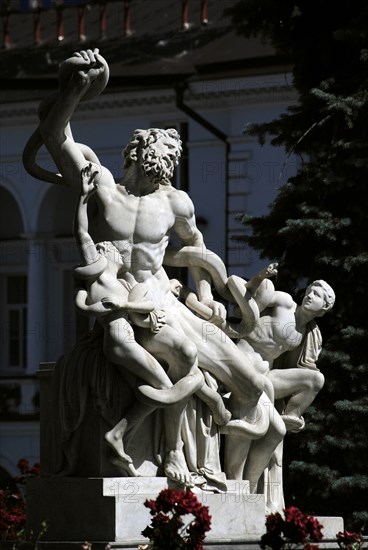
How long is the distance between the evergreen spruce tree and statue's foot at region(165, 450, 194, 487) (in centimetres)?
527

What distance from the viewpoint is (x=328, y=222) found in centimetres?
2000

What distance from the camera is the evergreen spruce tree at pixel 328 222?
63.4ft

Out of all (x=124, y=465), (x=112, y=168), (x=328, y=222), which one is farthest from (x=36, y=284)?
(x=124, y=465)

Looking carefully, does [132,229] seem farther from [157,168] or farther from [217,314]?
[217,314]

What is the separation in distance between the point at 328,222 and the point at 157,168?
19.5 ft

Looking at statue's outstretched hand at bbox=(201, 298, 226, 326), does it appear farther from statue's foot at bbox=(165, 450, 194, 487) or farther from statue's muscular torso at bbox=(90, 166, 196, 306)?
statue's foot at bbox=(165, 450, 194, 487)

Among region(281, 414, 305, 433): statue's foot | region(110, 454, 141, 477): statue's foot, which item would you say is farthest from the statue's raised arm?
region(281, 414, 305, 433): statue's foot

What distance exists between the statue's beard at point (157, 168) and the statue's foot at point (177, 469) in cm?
182

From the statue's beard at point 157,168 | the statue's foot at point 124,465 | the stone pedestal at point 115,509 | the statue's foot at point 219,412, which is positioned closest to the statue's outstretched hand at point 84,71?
the statue's beard at point 157,168

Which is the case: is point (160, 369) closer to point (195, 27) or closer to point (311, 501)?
point (311, 501)

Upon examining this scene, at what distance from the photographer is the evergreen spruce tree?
19.3 meters

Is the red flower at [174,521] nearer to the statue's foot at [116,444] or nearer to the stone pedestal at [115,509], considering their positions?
the stone pedestal at [115,509]

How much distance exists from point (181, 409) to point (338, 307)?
20.5 feet

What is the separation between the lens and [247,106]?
1393 inches
